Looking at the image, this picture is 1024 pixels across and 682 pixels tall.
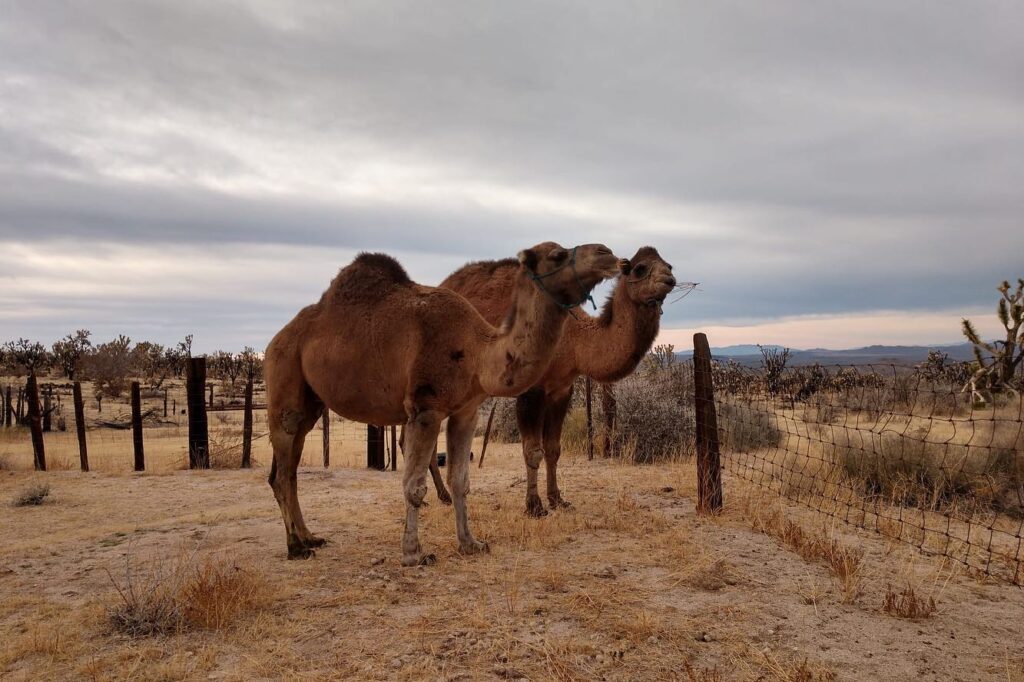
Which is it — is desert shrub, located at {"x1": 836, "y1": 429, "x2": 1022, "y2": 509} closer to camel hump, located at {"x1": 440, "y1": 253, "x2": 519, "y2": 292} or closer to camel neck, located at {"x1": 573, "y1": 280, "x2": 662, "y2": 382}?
camel neck, located at {"x1": 573, "y1": 280, "x2": 662, "y2": 382}

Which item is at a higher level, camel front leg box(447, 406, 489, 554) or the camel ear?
the camel ear

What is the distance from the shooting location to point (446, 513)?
29.9 feet

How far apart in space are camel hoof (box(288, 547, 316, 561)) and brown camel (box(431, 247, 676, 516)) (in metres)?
2.84

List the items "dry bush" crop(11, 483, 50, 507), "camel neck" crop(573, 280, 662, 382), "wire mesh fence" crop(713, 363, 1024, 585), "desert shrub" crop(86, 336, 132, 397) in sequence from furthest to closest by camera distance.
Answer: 1. "desert shrub" crop(86, 336, 132, 397)
2. "dry bush" crop(11, 483, 50, 507)
3. "camel neck" crop(573, 280, 662, 382)
4. "wire mesh fence" crop(713, 363, 1024, 585)

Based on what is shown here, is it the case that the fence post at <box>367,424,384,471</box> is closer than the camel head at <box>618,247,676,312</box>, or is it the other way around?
the camel head at <box>618,247,676,312</box>

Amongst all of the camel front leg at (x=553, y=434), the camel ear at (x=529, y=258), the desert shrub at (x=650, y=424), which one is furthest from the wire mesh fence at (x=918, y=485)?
the camel ear at (x=529, y=258)

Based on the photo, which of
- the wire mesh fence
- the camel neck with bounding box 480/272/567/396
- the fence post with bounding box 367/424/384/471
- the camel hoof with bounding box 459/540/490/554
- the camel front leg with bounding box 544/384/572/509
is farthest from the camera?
the fence post with bounding box 367/424/384/471

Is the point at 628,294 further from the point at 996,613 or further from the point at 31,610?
→ the point at 31,610

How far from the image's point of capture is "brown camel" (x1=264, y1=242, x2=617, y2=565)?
5.92 m

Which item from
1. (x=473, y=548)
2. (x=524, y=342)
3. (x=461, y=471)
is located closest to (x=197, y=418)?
(x=461, y=471)

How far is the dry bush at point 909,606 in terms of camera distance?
504 centimetres

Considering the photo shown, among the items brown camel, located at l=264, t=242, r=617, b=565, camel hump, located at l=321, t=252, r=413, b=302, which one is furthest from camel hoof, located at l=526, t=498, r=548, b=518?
camel hump, located at l=321, t=252, r=413, b=302

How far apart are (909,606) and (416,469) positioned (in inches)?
168

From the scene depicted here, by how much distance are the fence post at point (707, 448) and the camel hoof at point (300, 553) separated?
15.4 feet
